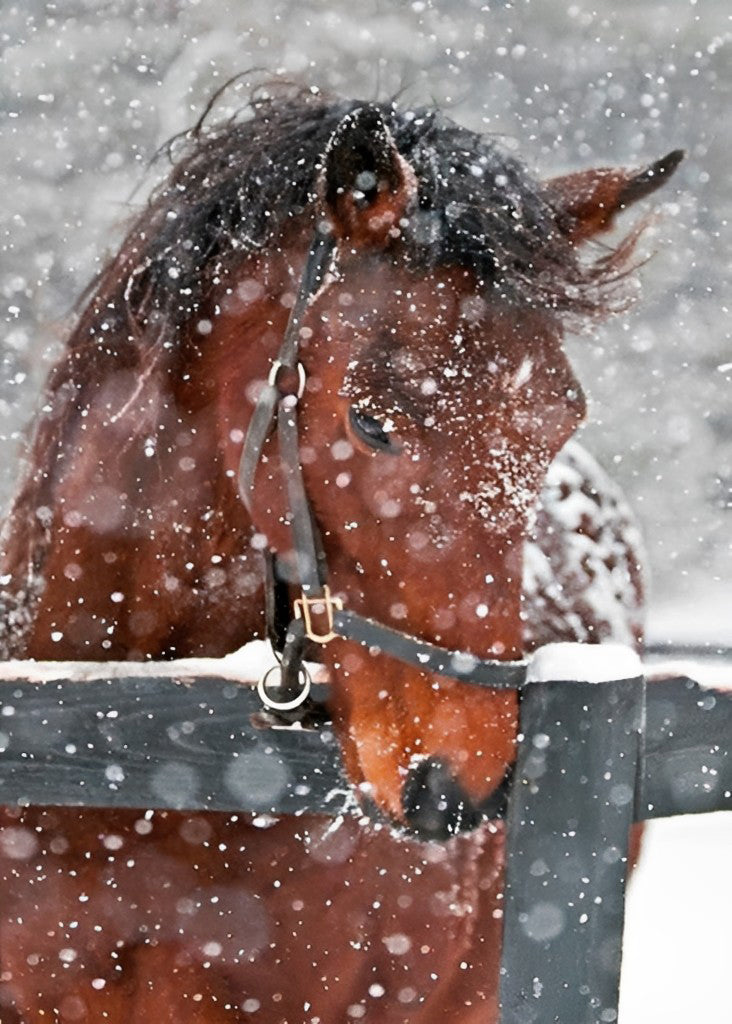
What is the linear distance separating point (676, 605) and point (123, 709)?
8.43 metres

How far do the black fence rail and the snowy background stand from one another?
6.49 m

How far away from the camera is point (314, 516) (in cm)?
188

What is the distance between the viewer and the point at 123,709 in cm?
176

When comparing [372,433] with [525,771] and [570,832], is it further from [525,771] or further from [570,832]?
[570,832]

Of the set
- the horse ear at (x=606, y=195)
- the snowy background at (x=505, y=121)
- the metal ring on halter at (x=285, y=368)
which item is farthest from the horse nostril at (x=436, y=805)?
the snowy background at (x=505, y=121)

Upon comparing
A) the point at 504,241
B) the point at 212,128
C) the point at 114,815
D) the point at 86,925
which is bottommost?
the point at 86,925

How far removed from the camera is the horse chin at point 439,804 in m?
1.68

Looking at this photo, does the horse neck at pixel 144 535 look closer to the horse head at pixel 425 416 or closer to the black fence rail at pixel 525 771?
the horse head at pixel 425 416

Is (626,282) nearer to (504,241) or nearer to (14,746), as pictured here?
(504,241)

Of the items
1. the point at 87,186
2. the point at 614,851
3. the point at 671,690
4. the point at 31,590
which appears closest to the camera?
the point at 614,851

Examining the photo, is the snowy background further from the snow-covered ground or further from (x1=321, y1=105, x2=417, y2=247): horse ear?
(x1=321, y1=105, x2=417, y2=247): horse ear

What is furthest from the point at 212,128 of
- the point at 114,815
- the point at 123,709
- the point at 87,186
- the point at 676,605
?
the point at 676,605

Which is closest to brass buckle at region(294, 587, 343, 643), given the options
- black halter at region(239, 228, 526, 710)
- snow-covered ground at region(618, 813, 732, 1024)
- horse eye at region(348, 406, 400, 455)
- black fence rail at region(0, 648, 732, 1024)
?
black halter at region(239, 228, 526, 710)

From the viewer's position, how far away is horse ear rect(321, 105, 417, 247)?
1756mm
